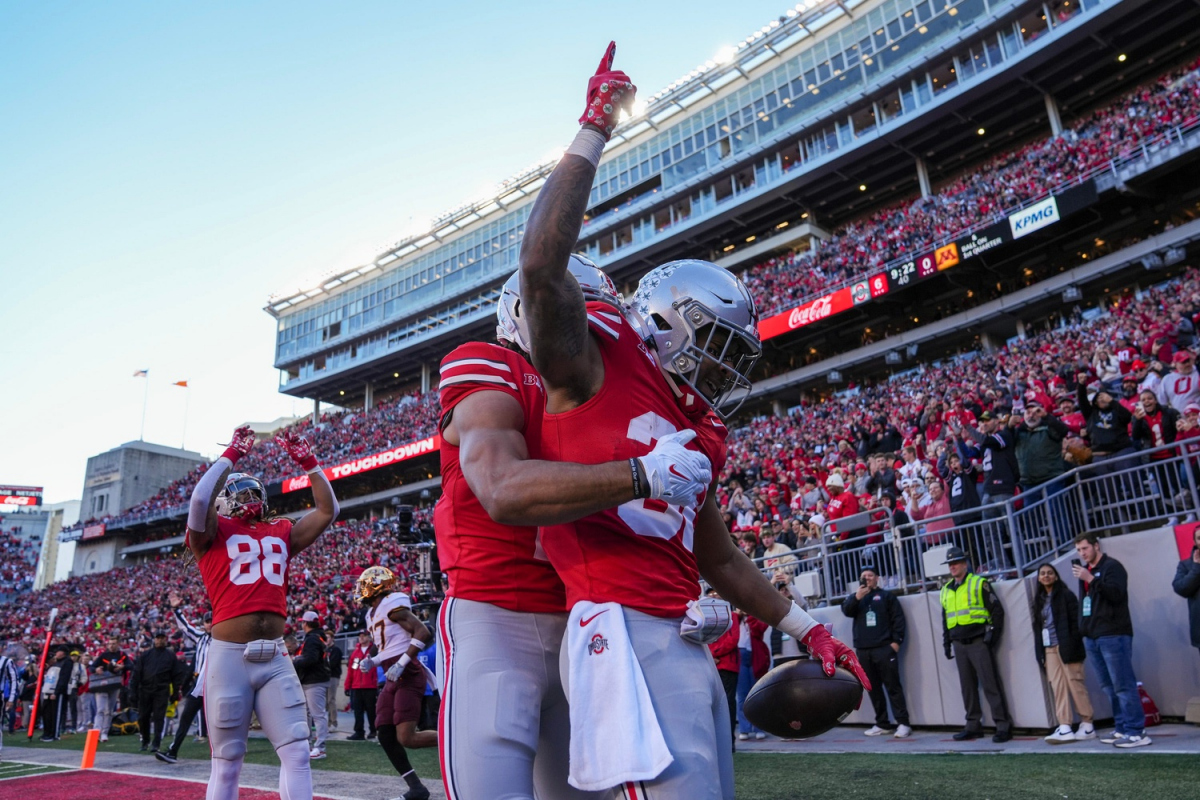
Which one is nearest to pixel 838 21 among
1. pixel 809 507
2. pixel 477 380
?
pixel 809 507

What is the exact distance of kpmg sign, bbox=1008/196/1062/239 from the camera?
84.5 ft

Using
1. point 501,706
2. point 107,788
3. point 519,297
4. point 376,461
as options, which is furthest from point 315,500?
point 376,461

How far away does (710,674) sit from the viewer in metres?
2.10

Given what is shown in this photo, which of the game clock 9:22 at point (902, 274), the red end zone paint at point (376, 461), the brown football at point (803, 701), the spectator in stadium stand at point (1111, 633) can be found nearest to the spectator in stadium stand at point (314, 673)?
the spectator in stadium stand at point (1111, 633)

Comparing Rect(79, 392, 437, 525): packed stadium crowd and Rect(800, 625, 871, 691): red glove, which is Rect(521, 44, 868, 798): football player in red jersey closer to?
Rect(800, 625, 871, 691): red glove

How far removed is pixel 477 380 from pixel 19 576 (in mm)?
69929

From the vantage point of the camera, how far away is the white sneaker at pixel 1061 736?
26.0 feet

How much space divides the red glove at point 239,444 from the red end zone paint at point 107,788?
262cm

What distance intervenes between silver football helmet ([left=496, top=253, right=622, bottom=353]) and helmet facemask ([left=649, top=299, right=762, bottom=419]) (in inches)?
6.8

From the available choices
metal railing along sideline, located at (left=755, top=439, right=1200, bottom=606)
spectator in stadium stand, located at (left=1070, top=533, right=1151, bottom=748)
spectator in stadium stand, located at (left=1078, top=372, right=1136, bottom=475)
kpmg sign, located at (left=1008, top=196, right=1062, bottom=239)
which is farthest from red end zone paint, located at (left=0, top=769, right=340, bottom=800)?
kpmg sign, located at (left=1008, top=196, right=1062, bottom=239)

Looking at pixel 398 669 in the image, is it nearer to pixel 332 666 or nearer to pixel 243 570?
pixel 243 570

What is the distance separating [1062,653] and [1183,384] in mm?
4195

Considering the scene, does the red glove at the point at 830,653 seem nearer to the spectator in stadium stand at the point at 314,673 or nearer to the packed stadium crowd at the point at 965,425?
the packed stadium crowd at the point at 965,425

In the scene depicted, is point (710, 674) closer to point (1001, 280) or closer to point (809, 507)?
point (809, 507)
